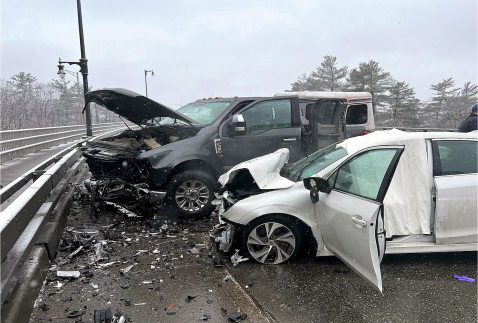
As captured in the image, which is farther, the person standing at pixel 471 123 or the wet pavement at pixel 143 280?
the person standing at pixel 471 123

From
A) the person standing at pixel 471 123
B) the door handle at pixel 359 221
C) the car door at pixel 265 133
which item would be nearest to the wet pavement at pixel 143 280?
the door handle at pixel 359 221

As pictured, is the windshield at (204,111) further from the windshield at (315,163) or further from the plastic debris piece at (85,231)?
the plastic debris piece at (85,231)

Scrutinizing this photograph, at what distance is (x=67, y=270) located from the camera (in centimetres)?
394

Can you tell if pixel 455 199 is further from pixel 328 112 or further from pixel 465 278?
pixel 328 112

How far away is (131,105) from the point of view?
607 centimetres

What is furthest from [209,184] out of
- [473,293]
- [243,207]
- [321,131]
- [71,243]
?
[473,293]

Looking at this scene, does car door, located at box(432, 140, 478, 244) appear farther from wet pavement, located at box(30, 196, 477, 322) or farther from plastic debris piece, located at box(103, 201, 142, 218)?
plastic debris piece, located at box(103, 201, 142, 218)

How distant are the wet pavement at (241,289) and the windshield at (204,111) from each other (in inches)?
97.7

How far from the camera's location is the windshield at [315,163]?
4.16 m

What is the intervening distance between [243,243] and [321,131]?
3.78m

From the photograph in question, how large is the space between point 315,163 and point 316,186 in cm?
78

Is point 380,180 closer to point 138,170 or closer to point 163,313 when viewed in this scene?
point 163,313

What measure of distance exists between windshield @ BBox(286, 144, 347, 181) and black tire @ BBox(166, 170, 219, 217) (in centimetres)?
146

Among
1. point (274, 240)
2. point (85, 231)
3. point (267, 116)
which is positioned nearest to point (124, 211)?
point (85, 231)
